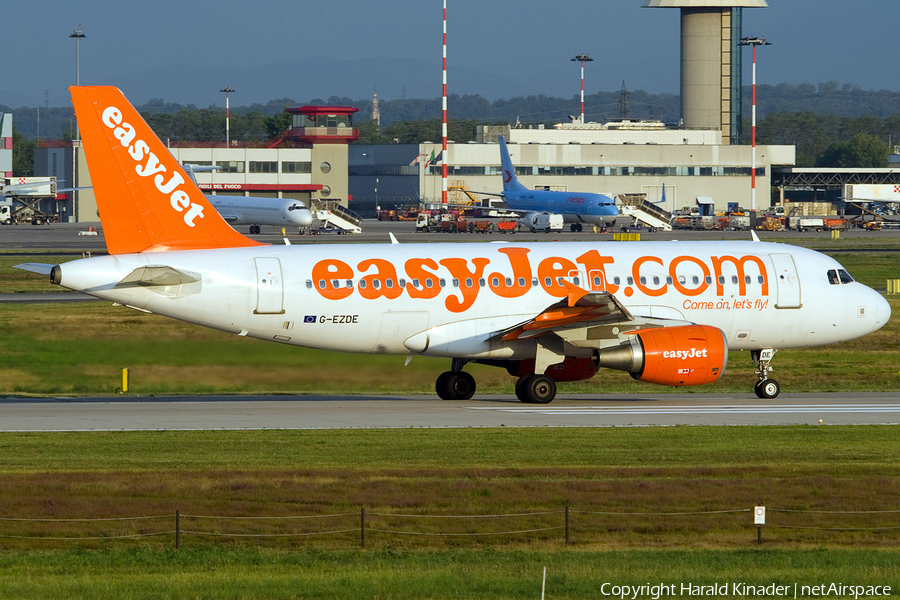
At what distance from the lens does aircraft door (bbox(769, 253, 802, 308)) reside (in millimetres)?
34594

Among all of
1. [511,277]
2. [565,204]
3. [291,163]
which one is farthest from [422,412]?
[291,163]

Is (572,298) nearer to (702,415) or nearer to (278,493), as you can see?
(702,415)

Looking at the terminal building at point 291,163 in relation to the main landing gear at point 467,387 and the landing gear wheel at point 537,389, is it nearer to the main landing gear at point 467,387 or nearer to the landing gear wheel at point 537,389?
the main landing gear at point 467,387

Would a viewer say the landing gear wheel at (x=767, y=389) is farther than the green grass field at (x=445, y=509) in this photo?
Yes

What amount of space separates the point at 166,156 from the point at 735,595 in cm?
2178

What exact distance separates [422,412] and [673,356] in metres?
6.65

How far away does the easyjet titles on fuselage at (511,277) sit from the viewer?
32.3 m

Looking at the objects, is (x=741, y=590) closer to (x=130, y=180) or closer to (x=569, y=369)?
(x=569, y=369)

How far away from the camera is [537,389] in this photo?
110 ft

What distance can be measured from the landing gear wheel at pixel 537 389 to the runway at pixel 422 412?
0.21 m

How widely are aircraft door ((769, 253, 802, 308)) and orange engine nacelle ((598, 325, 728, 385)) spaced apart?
3519 millimetres

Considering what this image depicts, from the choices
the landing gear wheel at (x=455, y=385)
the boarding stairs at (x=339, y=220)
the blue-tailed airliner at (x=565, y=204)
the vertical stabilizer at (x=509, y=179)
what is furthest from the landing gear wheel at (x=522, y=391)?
the vertical stabilizer at (x=509, y=179)

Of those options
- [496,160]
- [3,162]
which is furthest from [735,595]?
[3,162]

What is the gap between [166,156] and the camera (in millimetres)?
31844
